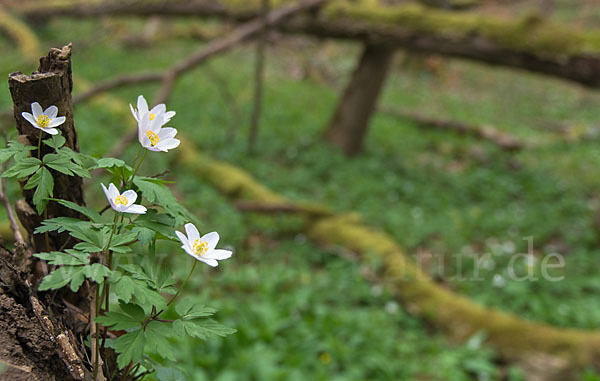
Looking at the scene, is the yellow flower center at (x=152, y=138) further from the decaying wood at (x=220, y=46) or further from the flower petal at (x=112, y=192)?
the decaying wood at (x=220, y=46)

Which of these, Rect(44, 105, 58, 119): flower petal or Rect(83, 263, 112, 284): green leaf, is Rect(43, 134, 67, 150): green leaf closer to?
Rect(44, 105, 58, 119): flower petal

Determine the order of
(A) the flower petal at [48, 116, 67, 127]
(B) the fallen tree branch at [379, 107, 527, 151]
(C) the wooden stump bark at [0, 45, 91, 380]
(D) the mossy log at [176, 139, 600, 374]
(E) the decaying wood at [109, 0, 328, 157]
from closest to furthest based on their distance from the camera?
(C) the wooden stump bark at [0, 45, 91, 380]
(A) the flower petal at [48, 116, 67, 127]
(D) the mossy log at [176, 139, 600, 374]
(E) the decaying wood at [109, 0, 328, 157]
(B) the fallen tree branch at [379, 107, 527, 151]

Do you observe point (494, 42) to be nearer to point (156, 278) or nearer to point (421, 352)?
point (421, 352)

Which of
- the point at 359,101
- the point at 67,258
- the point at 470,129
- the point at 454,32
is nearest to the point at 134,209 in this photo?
the point at 67,258

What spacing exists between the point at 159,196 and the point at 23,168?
0.85ft

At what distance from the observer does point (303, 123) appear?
8906mm

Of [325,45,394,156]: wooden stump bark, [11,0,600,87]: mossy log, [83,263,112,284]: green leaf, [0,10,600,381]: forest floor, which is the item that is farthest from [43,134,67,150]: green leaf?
[325,45,394,156]: wooden stump bark

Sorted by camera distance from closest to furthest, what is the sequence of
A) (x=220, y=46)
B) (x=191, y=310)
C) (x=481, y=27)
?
(x=191, y=310), (x=481, y=27), (x=220, y=46)

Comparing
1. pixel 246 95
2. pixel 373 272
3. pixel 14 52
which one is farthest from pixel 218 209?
pixel 14 52

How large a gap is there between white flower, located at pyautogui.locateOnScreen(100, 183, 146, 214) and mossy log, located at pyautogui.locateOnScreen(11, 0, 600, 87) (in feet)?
19.9

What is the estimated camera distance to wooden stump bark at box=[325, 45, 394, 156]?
749 centimetres

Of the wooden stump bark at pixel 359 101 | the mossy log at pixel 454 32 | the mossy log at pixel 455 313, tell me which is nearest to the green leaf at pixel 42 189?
the mossy log at pixel 455 313

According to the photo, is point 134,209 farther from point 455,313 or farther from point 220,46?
point 220,46

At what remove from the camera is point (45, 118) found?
910 millimetres
